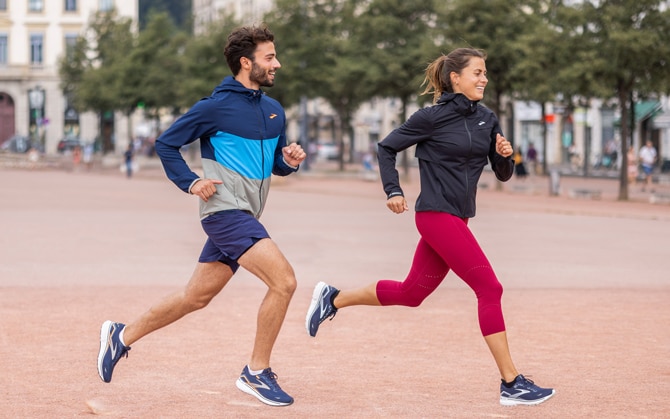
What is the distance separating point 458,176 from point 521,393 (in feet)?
3.68

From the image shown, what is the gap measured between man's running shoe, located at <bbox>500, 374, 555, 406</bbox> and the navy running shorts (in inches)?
54.6

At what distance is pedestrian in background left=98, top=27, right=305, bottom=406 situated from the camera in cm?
689

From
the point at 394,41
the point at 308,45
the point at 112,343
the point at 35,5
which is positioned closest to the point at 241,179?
the point at 112,343

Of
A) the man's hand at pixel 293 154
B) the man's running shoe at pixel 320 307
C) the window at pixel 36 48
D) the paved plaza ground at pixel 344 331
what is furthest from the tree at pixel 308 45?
the window at pixel 36 48

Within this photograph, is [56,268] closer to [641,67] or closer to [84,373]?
[84,373]

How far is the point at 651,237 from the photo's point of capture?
20.5m

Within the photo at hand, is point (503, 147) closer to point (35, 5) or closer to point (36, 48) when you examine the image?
point (36, 48)

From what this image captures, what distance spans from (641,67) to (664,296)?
22048 millimetres

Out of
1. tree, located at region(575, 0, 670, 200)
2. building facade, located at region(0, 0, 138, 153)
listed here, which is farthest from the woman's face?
building facade, located at region(0, 0, 138, 153)

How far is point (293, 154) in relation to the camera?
7082mm

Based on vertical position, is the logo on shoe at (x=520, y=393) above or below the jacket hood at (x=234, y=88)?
below

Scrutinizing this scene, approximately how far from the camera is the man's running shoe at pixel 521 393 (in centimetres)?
686

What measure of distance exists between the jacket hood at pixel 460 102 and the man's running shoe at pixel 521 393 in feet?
4.46

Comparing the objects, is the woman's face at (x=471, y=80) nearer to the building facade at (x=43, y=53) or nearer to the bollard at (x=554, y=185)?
the bollard at (x=554, y=185)
